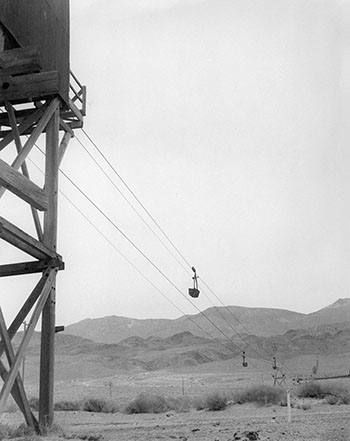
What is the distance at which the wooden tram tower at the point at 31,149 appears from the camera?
8.66m

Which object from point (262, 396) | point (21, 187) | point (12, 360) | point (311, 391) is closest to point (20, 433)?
point (12, 360)

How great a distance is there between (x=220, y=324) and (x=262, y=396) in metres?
109

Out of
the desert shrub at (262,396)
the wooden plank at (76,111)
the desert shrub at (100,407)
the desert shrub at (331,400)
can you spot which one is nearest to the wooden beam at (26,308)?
the wooden plank at (76,111)

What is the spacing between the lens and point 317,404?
20.9 meters

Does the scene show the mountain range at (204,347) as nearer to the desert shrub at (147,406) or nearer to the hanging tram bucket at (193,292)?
the hanging tram bucket at (193,292)

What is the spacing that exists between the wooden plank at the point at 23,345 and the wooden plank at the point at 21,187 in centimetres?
128

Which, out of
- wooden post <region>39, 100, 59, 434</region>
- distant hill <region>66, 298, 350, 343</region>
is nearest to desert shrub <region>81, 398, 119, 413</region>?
wooden post <region>39, 100, 59, 434</region>

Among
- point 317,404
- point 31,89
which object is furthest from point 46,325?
point 317,404

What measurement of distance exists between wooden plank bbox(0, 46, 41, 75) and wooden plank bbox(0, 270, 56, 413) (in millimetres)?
3115

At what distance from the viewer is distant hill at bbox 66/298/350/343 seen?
12038 centimetres

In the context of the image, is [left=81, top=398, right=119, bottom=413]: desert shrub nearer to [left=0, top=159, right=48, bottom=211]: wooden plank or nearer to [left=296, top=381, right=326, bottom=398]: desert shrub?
[left=296, top=381, right=326, bottom=398]: desert shrub

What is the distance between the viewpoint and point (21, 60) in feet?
28.7

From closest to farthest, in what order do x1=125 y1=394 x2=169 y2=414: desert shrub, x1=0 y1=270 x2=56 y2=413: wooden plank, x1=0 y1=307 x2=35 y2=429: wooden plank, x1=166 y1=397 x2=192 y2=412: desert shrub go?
x1=0 y1=270 x2=56 y2=413: wooden plank → x1=0 y1=307 x2=35 y2=429: wooden plank → x1=125 y1=394 x2=169 y2=414: desert shrub → x1=166 y1=397 x2=192 y2=412: desert shrub

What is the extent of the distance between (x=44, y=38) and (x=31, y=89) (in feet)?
4.11
